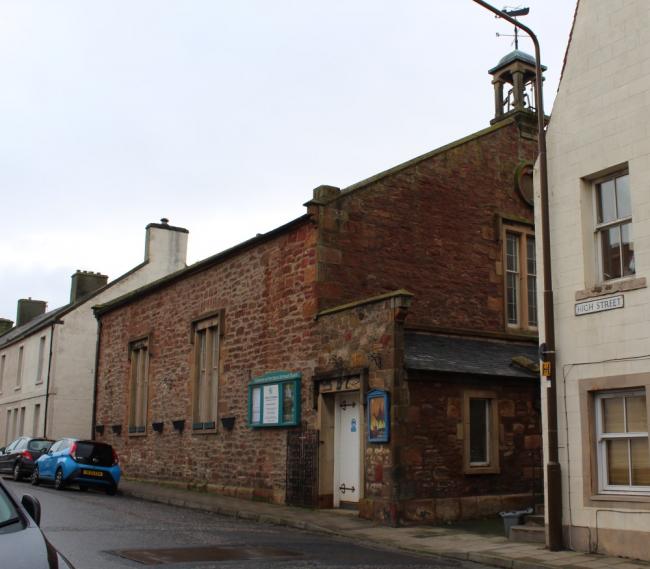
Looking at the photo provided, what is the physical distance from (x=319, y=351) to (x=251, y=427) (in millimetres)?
3304

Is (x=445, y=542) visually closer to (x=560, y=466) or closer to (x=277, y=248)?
(x=560, y=466)

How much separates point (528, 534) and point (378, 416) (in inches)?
144

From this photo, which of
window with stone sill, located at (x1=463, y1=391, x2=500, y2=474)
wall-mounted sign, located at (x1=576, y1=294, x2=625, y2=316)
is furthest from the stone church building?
wall-mounted sign, located at (x1=576, y1=294, x2=625, y2=316)

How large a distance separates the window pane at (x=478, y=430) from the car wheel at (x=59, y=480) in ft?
37.7

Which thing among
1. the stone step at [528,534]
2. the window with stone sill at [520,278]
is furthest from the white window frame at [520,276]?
the stone step at [528,534]

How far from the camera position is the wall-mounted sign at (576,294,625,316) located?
11281mm

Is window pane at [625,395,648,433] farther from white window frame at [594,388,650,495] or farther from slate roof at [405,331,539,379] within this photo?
slate roof at [405,331,539,379]

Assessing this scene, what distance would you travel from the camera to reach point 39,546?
17.1 ft

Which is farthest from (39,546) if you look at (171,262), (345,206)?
(171,262)

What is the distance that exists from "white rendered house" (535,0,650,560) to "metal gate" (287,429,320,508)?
6.18 m

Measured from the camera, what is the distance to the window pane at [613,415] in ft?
37.2

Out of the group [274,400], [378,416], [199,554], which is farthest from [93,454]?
[199,554]

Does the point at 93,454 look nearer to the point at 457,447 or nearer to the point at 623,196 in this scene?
the point at 457,447

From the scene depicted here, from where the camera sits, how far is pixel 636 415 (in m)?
11.1
